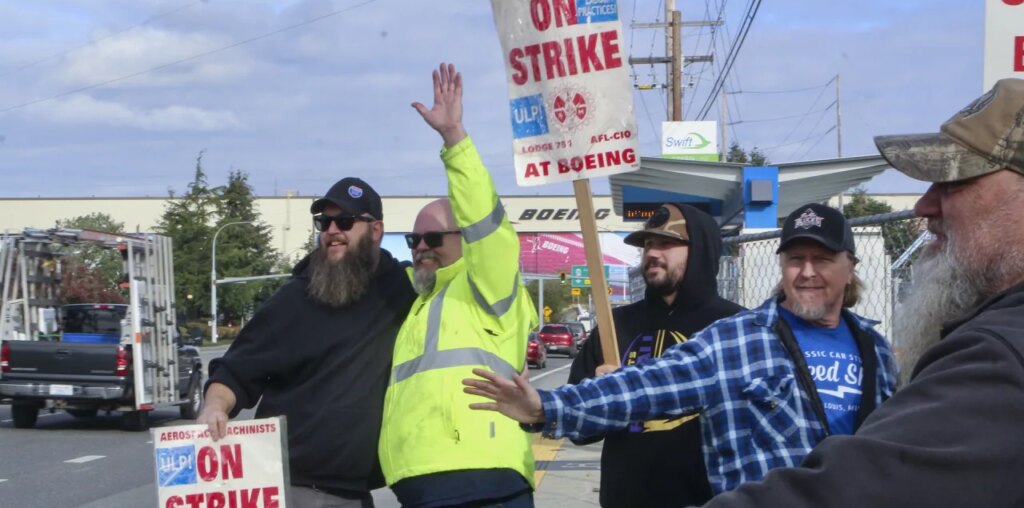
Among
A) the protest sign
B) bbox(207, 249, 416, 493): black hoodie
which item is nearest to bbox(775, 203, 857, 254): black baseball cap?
the protest sign

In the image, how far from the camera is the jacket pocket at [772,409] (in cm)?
304

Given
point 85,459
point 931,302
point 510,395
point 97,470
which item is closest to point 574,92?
point 510,395

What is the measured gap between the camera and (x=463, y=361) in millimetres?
3838

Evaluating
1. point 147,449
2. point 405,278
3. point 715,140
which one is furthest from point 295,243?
point 405,278

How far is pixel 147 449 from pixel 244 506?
11.2 meters

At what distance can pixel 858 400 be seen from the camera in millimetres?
3133

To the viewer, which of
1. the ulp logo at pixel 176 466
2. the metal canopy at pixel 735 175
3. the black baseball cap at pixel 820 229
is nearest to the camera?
the black baseball cap at pixel 820 229

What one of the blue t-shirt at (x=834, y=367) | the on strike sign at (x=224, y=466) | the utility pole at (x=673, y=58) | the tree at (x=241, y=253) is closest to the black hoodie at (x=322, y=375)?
the on strike sign at (x=224, y=466)

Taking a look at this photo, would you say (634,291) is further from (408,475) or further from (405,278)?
(408,475)

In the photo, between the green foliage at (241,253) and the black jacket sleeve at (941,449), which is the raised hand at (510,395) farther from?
the green foliage at (241,253)

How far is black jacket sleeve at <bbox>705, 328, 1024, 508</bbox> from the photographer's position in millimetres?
1384

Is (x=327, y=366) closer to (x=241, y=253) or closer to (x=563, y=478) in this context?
(x=563, y=478)

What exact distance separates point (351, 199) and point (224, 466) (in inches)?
44.6

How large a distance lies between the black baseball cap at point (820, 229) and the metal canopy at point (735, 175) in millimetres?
7458
